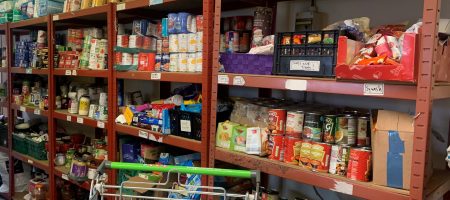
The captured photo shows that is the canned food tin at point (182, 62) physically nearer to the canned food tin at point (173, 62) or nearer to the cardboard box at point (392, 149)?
the canned food tin at point (173, 62)

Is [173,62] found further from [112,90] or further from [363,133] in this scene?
[363,133]

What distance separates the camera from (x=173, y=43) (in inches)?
77.2

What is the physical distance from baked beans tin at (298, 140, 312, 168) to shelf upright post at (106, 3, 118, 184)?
1.38 m

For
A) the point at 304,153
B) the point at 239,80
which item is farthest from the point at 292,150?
the point at 239,80

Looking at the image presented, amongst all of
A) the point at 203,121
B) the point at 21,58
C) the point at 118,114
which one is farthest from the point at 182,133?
the point at 21,58

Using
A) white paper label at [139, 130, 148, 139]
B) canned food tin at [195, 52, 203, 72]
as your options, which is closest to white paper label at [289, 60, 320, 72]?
canned food tin at [195, 52, 203, 72]

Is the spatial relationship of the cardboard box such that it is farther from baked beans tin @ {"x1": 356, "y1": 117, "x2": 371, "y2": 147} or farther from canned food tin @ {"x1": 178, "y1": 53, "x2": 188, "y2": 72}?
canned food tin @ {"x1": 178, "y1": 53, "x2": 188, "y2": 72}

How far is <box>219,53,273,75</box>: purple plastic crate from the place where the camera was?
154 cm

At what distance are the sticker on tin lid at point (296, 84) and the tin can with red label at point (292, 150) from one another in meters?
0.22

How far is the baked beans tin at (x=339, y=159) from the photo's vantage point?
52.2 inches

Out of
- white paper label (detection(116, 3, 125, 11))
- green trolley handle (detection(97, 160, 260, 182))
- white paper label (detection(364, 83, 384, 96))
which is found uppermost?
white paper label (detection(116, 3, 125, 11))

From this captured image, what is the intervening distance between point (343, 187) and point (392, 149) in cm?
22

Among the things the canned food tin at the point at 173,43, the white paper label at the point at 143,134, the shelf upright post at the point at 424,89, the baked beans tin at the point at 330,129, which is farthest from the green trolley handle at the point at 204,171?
the canned food tin at the point at 173,43

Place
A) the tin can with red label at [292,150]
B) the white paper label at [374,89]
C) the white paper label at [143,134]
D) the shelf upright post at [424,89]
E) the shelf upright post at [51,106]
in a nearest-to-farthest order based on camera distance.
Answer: the shelf upright post at [424,89] < the white paper label at [374,89] < the tin can with red label at [292,150] < the white paper label at [143,134] < the shelf upright post at [51,106]
